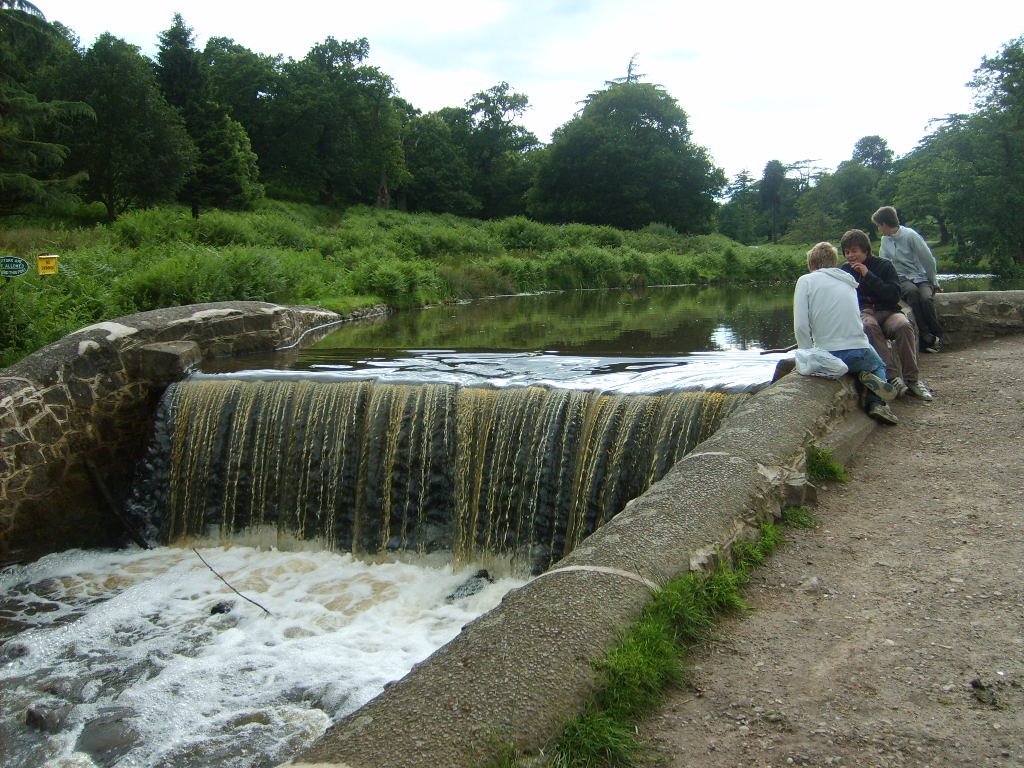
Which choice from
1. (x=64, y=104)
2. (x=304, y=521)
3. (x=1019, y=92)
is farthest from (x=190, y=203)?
(x=1019, y=92)

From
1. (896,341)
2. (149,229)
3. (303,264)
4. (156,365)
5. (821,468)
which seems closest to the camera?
(821,468)

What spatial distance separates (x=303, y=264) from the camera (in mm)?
21172

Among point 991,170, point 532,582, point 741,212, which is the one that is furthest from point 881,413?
point 741,212

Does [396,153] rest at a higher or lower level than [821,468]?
higher

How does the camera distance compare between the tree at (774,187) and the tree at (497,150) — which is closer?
the tree at (497,150)

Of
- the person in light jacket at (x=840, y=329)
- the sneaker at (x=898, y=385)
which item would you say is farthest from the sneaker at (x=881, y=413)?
the sneaker at (x=898, y=385)

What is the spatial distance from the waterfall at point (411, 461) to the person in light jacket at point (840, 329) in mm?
856

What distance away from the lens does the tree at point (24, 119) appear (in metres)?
25.6

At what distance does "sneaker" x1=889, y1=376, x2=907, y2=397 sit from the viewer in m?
7.10

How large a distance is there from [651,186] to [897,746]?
2436 inches

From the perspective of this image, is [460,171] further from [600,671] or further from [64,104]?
[600,671]

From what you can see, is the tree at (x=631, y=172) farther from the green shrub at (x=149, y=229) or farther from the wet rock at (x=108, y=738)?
the wet rock at (x=108, y=738)

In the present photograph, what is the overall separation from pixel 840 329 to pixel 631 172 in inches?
2273

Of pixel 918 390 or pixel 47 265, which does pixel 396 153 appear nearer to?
pixel 47 265
